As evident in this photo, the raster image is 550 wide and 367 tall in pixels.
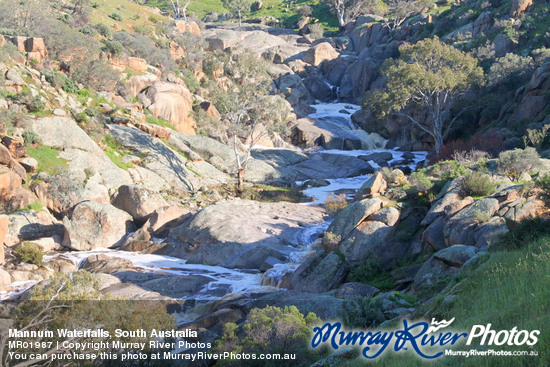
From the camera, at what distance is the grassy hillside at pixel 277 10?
91.4 m

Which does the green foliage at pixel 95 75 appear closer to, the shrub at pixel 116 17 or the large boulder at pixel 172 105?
the large boulder at pixel 172 105

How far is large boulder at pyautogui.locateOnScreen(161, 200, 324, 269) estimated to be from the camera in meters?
18.5

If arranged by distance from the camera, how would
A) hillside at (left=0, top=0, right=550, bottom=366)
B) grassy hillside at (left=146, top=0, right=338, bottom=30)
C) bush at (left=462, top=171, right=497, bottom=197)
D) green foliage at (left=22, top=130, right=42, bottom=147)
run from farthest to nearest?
grassy hillside at (left=146, top=0, right=338, bottom=30), green foliage at (left=22, top=130, right=42, bottom=147), bush at (left=462, top=171, right=497, bottom=197), hillside at (left=0, top=0, right=550, bottom=366)

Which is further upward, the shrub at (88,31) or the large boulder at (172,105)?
the shrub at (88,31)

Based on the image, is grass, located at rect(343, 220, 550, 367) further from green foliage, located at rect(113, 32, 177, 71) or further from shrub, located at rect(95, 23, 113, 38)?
shrub, located at rect(95, 23, 113, 38)

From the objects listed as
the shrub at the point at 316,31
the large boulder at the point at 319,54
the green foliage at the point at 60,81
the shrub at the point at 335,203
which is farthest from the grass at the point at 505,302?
the shrub at the point at 316,31

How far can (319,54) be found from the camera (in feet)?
222

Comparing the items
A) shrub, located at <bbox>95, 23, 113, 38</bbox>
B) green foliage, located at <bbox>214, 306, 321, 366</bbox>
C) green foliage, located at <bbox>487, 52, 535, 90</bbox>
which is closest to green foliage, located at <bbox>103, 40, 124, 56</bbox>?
shrub, located at <bbox>95, 23, 113, 38</bbox>

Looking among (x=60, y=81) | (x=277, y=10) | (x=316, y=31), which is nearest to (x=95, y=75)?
(x=60, y=81)

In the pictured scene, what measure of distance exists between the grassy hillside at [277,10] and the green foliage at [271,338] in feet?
283

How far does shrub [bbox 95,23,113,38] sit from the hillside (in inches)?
8.0

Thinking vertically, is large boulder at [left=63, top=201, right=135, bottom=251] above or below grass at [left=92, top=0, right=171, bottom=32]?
below

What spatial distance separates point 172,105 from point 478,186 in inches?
1193

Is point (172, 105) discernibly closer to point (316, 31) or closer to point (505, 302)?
point (505, 302)
